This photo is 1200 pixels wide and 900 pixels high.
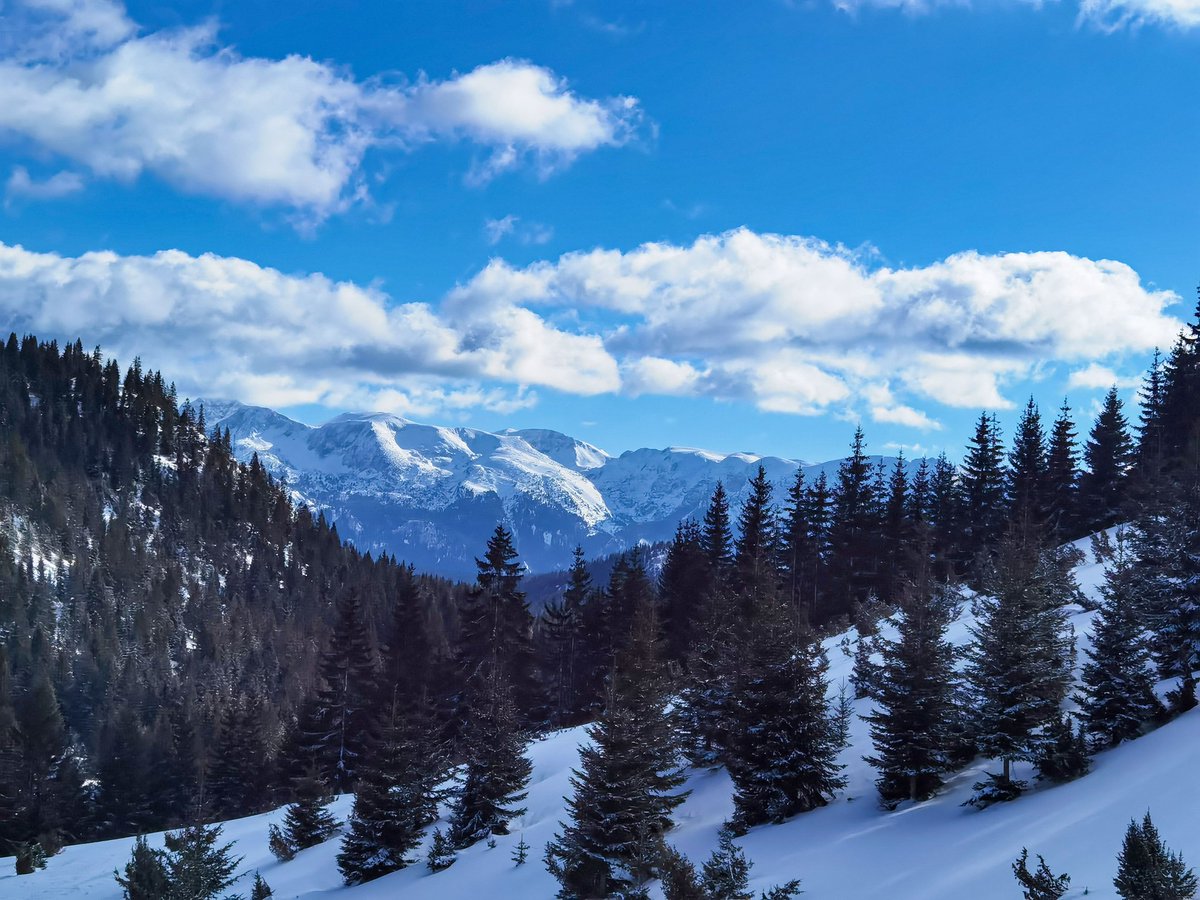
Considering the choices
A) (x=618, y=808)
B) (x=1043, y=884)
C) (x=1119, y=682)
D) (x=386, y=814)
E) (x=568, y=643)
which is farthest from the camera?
(x=568, y=643)

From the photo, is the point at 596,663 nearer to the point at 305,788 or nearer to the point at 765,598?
the point at 305,788

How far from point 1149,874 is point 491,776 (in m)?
19.9

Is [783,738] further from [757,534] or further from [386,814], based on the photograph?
[757,534]

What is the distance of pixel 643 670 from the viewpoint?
23297 millimetres

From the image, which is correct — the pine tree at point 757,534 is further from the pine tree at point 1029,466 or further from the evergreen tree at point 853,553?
the pine tree at point 1029,466

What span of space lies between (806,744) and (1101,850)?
26.2 feet

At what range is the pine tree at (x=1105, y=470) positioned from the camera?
52094mm

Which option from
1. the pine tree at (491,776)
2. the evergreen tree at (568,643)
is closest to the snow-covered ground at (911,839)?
the pine tree at (491,776)

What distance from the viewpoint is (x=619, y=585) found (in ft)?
157

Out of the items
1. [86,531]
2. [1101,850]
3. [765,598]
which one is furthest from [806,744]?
[86,531]

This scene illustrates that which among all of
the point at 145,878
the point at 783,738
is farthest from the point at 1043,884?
the point at 145,878

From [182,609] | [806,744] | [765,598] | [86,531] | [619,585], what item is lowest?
[806,744]

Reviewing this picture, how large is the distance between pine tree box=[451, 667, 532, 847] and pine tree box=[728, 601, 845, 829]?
27.6ft

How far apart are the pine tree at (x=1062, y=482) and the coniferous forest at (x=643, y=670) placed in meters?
0.19
